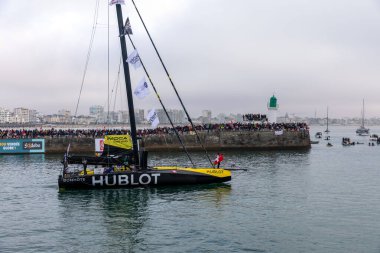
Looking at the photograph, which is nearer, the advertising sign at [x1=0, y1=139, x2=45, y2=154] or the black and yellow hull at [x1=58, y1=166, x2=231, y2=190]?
the black and yellow hull at [x1=58, y1=166, x2=231, y2=190]

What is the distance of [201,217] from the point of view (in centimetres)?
2186

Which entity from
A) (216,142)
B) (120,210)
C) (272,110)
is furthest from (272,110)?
(120,210)

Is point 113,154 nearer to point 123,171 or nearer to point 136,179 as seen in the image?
point 123,171

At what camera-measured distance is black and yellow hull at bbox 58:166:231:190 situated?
97.1 feet

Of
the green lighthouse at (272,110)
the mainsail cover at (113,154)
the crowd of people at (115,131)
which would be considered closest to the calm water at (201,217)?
the mainsail cover at (113,154)

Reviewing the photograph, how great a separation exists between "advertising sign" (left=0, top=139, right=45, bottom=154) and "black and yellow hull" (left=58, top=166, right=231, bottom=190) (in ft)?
106

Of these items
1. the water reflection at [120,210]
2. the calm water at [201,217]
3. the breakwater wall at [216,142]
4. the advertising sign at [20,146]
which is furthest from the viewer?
the breakwater wall at [216,142]

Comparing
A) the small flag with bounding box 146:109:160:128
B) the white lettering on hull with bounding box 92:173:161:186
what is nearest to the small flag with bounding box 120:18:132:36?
the small flag with bounding box 146:109:160:128

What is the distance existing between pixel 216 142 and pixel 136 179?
1377 inches

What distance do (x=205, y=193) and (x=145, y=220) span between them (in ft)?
25.9

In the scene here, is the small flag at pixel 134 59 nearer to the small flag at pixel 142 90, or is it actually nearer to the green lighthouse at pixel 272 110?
the small flag at pixel 142 90

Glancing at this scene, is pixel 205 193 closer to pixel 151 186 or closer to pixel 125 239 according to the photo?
pixel 151 186

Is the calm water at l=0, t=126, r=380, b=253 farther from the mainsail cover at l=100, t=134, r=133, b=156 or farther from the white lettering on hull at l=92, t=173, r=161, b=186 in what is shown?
the mainsail cover at l=100, t=134, r=133, b=156

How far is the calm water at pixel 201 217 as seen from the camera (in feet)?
57.5
